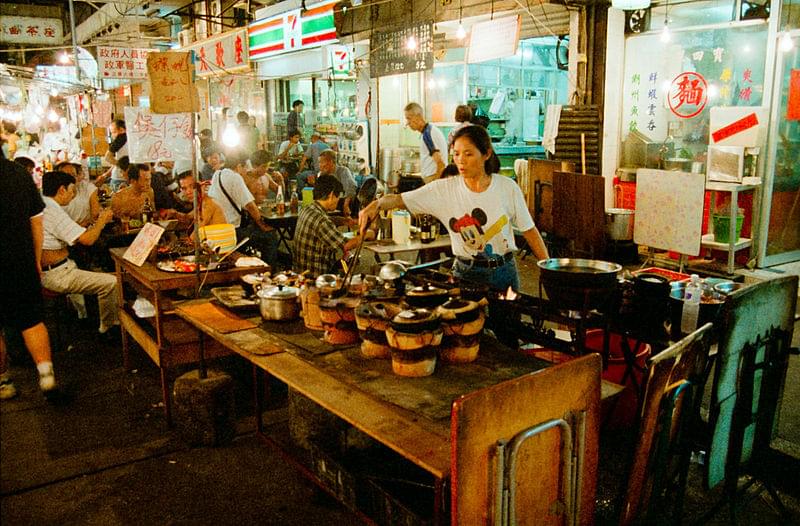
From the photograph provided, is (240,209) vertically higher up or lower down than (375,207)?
lower down

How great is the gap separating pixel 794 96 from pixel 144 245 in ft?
25.7

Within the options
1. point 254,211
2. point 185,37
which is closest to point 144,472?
point 254,211

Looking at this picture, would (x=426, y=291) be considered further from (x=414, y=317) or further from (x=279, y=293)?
(x=279, y=293)

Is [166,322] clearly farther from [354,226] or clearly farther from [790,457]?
[790,457]

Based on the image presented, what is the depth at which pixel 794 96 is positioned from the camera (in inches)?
326

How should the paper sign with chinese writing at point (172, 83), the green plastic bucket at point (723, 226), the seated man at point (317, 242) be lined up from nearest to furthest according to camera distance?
the paper sign with chinese writing at point (172, 83) → the seated man at point (317, 242) → the green plastic bucket at point (723, 226)

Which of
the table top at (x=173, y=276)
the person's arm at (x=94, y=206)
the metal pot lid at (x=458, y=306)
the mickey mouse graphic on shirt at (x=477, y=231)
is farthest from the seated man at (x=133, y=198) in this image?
the metal pot lid at (x=458, y=306)

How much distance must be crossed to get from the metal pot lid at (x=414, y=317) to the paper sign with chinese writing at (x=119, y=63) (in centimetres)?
1240

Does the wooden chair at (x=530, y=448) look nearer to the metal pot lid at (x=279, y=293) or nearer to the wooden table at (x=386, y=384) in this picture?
the wooden table at (x=386, y=384)

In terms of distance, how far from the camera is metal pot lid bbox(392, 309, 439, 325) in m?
3.09

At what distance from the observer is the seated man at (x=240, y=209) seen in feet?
28.0

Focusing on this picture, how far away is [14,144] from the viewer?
17.9 meters

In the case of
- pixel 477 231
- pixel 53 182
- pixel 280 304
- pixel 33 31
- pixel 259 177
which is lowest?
pixel 280 304

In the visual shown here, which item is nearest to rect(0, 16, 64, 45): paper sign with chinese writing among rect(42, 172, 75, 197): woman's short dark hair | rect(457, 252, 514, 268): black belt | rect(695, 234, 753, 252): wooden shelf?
rect(42, 172, 75, 197): woman's short dark hair
